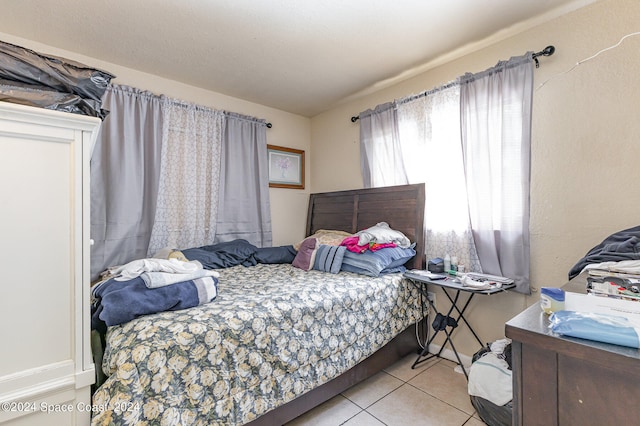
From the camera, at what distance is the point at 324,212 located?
3.46 metres

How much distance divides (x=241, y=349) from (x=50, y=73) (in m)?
1.36

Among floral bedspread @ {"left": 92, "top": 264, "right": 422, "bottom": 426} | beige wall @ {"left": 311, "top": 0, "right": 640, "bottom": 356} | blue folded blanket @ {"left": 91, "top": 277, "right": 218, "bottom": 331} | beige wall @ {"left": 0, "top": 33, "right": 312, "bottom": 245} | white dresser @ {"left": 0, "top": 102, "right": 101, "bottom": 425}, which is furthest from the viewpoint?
beige wall @ {"left": 0, "top": 33, "right": 312, "bottom": 245}

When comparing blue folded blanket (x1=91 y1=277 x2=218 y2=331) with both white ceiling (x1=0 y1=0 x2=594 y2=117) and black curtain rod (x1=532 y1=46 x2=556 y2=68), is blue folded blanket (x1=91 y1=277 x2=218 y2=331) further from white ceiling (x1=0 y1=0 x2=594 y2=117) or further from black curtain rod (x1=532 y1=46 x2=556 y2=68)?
black curtain rod (x1=532 y1=46 x2=556 y2=68)

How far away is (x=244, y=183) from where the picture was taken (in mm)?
3174

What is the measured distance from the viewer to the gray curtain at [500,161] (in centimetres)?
200

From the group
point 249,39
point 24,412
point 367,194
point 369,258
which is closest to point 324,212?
point 367,194

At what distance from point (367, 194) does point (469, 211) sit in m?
1.01

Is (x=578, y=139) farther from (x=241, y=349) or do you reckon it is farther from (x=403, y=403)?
(x=241, y=349)

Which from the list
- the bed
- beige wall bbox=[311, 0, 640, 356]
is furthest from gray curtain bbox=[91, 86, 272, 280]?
beige wall bbox=[311, 0, 640, 356]

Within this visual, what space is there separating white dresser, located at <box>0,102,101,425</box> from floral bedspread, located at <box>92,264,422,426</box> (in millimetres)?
140

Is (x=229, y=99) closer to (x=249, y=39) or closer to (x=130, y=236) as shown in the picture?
(x=249, y=39)

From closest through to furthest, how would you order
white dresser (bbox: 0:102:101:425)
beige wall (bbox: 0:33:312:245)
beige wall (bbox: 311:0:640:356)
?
white dresser (bbox: 0:102:101:425), beige wall (bbox: 311:0:640:356), beige wall (bbox: 0:33:312:245)

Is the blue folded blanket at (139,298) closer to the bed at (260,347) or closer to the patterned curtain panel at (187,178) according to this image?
the bed at (260,347)

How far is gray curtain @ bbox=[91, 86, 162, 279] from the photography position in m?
2.33
